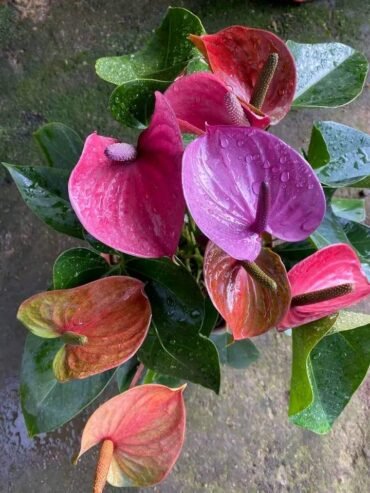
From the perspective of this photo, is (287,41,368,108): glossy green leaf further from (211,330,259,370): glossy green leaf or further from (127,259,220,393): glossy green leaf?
(211,330,259,370): glossy green leaf

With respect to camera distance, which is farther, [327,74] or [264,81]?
[327,74]

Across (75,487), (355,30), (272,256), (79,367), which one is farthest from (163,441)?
(355,30)

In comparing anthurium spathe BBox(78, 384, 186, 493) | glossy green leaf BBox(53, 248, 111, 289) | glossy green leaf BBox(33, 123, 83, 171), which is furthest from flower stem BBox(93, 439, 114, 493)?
glossy green leaf BBox(33, 123, 83, 171)

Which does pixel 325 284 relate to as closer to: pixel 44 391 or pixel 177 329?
pixel 177 329

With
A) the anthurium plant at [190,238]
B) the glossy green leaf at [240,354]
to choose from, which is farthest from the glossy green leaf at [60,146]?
the glossy green leaf at [240,354]

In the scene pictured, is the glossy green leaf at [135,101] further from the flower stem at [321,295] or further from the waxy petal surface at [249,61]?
the flower stem at [321,295]

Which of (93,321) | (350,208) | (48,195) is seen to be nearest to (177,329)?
(93,321)

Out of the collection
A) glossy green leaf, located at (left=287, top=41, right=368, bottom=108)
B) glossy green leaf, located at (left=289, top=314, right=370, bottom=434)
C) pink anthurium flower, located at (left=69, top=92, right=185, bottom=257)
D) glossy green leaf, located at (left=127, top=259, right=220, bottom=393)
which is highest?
pink anthurium flower, located at (left=69, top=92, right=185, bottom=257)

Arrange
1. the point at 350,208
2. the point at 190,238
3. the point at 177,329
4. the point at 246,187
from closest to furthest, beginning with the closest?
1. the point at 246,187
2. the point at 177,329
3. the point at 190,238
4. the point at 350,208
